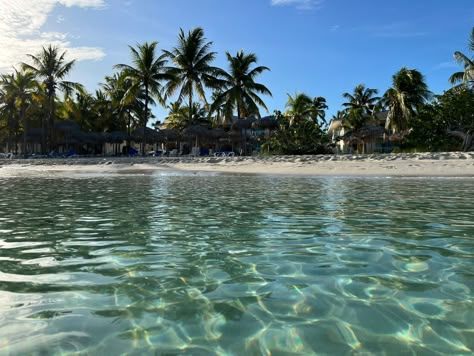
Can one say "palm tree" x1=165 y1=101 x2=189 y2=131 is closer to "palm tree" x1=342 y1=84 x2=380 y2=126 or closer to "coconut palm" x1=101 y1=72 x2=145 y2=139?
"coconut palm" x1=101 y1=72 x2=145 y2=139

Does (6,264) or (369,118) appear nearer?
(6,264)

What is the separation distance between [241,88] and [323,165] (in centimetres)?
1347

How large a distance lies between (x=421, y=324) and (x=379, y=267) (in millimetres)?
1040

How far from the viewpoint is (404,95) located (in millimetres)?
30797

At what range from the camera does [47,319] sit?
231cm

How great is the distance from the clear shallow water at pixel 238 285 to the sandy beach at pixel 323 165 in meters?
11.0

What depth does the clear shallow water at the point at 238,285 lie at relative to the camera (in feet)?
6.82

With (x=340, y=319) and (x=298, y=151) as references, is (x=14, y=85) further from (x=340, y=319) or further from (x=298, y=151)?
(x=340, y=319)

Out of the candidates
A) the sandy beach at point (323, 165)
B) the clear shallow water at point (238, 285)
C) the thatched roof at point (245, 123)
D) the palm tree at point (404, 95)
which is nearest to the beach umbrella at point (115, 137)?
the sandy beach at point (323, 165)

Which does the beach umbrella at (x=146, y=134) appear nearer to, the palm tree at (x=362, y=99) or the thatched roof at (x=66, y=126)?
the thatched roof at (x=66, y=126)

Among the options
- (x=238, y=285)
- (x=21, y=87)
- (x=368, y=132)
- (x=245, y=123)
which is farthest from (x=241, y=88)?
(x=238, y=285)

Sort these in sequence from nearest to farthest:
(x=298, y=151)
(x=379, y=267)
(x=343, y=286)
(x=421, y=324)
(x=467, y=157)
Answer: (x=421, y=324)
(x=343, y=286)
(x=379, y=267)
(x=467, y=157)
(x=298, y=151)

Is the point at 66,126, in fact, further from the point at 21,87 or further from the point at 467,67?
the point at 467,67

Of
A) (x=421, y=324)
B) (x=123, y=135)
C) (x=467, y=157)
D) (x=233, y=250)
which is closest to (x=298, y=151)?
(x=467, y=157)
